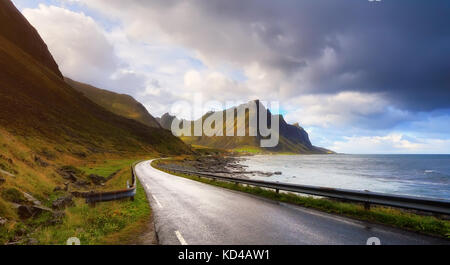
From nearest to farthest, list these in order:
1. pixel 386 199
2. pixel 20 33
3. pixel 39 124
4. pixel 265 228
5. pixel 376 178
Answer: pixel 265 228, pixel 386 199, pixel 376 178, pixel 39 124, pixel 20 33

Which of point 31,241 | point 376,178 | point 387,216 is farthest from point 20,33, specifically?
point 376,178

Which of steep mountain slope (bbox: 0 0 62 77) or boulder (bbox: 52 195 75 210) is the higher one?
steep mountain slope (bbox: 0 0 62 77)

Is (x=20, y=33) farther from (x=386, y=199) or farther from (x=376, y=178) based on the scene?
(x=376, y=178)

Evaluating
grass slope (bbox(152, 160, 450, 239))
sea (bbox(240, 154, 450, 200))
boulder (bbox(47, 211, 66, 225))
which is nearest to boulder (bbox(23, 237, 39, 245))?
boulder (bbox(47, 211, 66, 225))

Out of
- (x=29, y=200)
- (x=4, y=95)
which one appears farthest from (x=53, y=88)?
(x=29, y=200)

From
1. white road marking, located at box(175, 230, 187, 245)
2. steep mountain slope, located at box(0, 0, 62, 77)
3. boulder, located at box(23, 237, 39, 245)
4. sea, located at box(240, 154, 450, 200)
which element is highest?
steep mountain slope, located at box(0, 0, 62, 77)

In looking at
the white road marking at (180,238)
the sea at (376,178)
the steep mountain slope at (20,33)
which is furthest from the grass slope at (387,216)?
the steep mountain slope at (20,33)

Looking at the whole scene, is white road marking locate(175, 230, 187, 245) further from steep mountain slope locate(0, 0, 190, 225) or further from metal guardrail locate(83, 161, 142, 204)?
metal guardrail locate(83, 161, 142, 204)

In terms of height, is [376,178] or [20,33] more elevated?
[20,33]

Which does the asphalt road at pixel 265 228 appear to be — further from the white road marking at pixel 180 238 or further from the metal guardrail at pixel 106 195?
the metal guardrail at pixel 106 195
